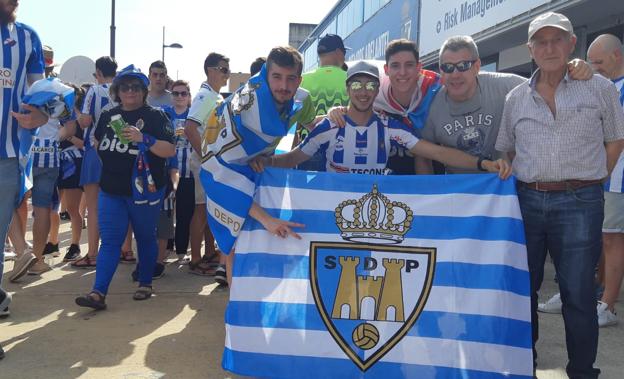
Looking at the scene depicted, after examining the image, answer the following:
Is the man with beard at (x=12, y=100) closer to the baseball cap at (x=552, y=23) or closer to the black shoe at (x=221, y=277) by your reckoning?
the black shoe at (x=221, y=277)

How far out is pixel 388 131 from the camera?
3301 mm

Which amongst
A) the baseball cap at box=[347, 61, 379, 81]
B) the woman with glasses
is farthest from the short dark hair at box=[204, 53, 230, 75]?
the baseball cap at box=[347, 61, 379, 81]

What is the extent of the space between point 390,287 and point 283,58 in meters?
1.35

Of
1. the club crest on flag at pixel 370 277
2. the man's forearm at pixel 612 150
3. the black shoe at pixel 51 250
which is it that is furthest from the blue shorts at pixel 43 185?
the man's forearm at pixel 612 150

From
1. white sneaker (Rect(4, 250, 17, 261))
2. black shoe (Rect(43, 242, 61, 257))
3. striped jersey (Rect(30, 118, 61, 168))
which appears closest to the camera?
striped jersey (Rect(30, 118, 61, 168))

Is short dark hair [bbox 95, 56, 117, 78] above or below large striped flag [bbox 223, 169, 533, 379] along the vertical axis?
above

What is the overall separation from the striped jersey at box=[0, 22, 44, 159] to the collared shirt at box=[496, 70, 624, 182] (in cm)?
306

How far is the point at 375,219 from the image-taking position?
118 inches

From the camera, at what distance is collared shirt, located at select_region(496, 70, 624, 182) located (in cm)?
276

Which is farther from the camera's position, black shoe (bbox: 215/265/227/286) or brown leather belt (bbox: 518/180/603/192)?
black shoe (bbox: 215/265/227/286)

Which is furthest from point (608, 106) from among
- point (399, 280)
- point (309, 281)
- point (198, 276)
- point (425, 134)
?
point (198, 276)

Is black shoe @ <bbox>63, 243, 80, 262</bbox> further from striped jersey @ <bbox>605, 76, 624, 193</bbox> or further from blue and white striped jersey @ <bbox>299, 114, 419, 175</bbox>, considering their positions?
striped jersey @ <bbox>605, 76, 624, 193</bbox>

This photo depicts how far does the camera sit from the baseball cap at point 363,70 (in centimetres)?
319

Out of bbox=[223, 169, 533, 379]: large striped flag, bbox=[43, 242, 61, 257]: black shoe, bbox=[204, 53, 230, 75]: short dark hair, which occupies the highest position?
bbox=[204, 53, 230, 75]: short dark hair
